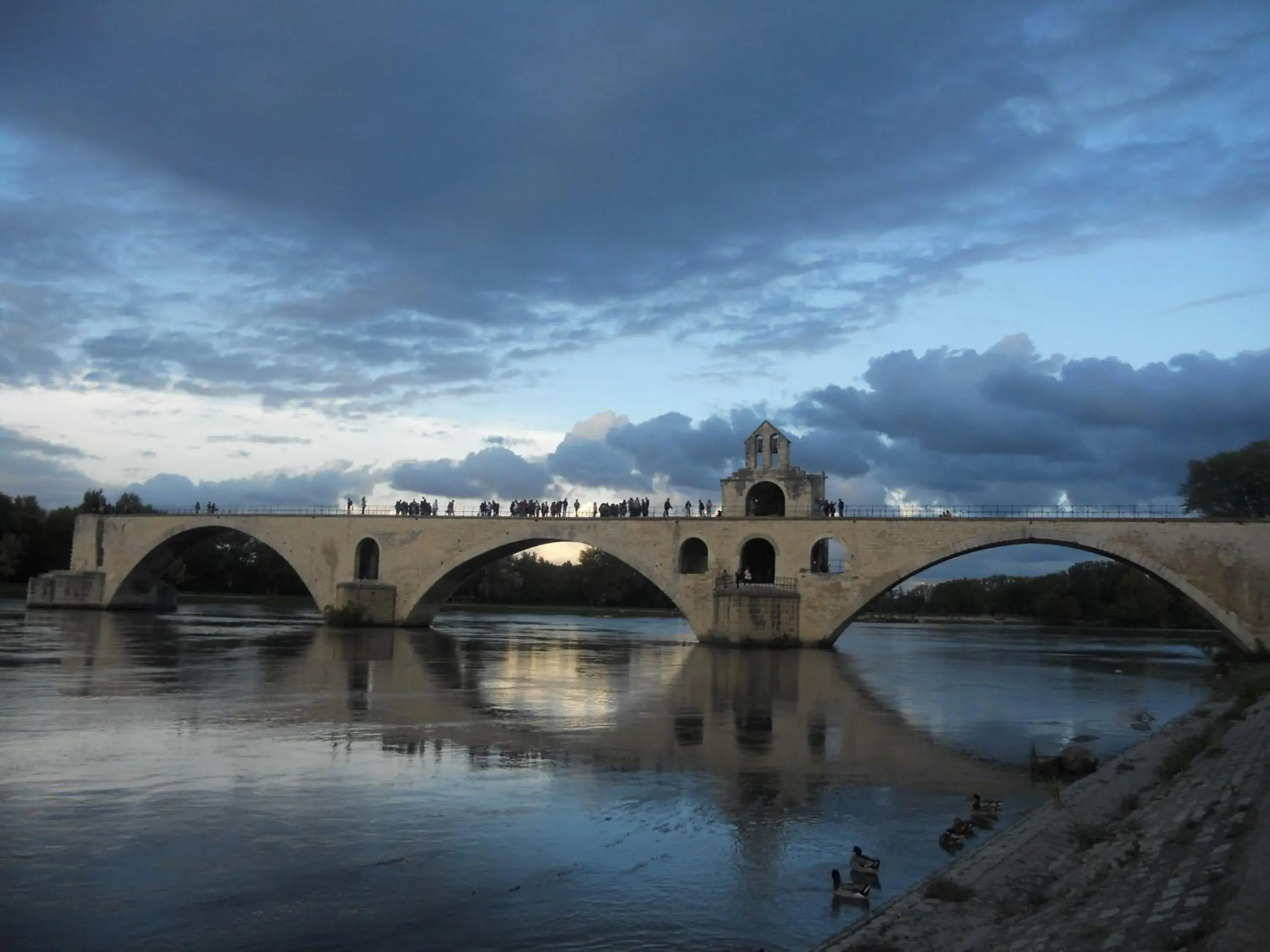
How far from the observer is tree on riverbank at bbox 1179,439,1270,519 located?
5299 cm

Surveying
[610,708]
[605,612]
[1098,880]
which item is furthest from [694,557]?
[605,612]

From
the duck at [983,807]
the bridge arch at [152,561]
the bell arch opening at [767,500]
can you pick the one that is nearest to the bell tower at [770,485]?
the bell arch opening at [767,500]

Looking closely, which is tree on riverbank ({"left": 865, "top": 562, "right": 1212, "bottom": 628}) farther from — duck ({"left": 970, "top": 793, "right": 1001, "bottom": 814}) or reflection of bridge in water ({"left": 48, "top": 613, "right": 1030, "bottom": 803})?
duck ({"left": 970, "top": 793, "right": 1001, "bottom": 814})

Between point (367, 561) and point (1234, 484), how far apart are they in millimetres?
44679

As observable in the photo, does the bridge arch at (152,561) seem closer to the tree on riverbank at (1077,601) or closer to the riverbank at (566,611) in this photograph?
the riverbank at (566,611)

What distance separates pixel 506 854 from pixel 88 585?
177 feet

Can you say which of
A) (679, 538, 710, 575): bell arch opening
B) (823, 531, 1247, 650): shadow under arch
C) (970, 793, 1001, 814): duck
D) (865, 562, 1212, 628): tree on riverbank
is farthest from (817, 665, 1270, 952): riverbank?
(865, 562, 1212, 628): tree on riverbank

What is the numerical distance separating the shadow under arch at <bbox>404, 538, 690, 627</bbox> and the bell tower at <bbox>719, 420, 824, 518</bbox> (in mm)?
4404

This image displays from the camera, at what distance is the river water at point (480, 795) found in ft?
23.8

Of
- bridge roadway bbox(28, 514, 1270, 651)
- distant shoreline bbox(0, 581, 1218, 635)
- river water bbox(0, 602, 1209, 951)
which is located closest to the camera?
river water bbox(0, 602, 1209, 951)

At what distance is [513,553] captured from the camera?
156ft

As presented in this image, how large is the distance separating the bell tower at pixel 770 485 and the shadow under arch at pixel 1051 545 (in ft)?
16.4

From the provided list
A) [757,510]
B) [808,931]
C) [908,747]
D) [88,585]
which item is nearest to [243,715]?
[908,747]

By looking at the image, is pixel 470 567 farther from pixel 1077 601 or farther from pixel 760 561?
pixel 1077 601
